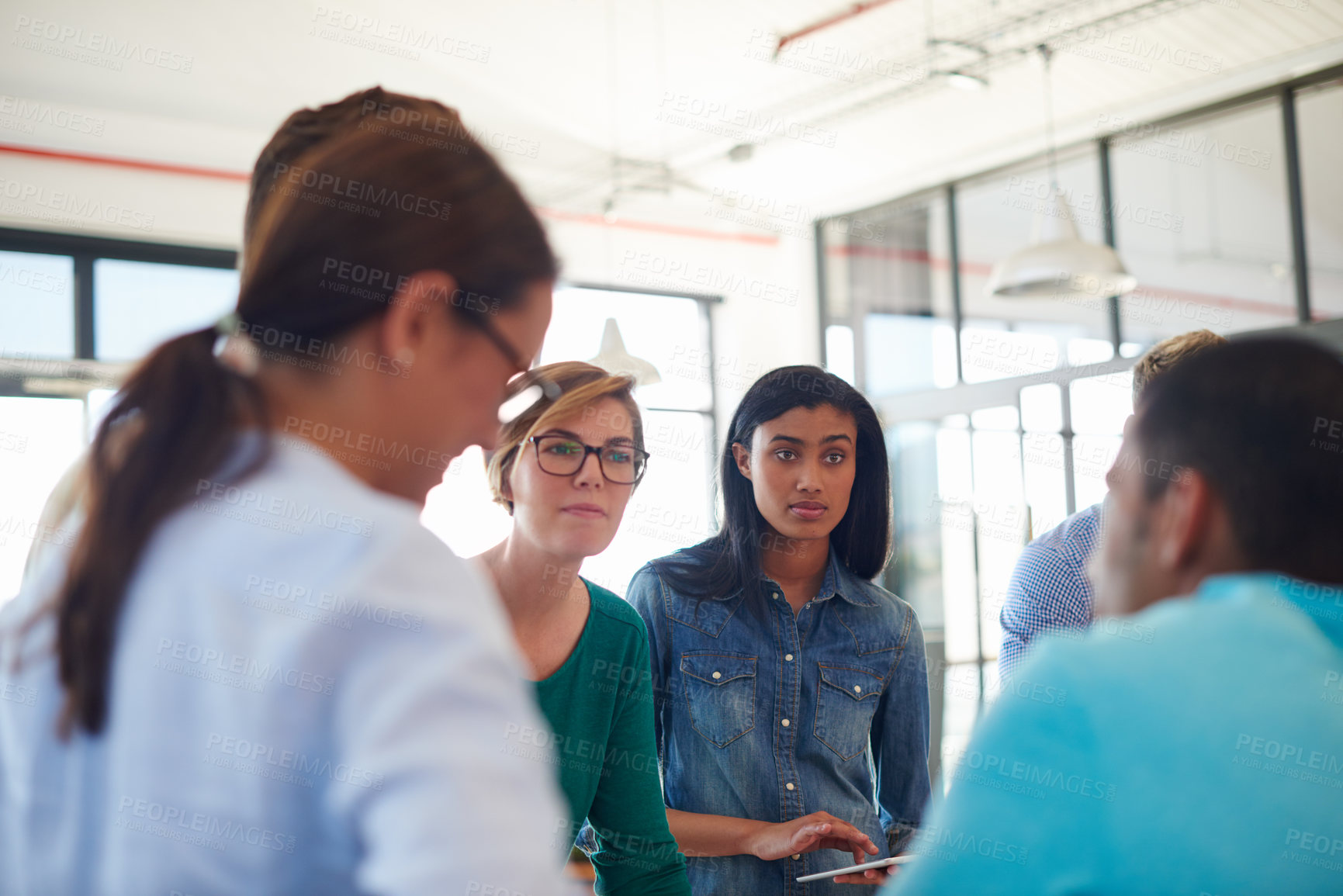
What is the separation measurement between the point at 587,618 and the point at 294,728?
120cm

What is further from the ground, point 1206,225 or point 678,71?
point 678,71

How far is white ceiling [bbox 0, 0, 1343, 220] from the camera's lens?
5.28 meters

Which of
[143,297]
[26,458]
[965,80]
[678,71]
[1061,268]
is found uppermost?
[678,71]

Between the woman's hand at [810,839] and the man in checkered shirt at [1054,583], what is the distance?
1.81 feet

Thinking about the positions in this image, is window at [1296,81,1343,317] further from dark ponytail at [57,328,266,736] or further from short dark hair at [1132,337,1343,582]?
dark ponytail at [57,328,266,736]

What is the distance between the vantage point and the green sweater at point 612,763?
162 centimetres

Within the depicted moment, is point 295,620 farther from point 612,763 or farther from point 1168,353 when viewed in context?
point 1168,353

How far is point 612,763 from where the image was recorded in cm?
167

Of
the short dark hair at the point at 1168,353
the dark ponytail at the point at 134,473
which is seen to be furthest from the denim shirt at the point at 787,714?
the dark ponytail at the point at 134,473

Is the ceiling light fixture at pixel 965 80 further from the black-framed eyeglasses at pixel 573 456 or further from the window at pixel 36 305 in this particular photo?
the window at pixel 36 305

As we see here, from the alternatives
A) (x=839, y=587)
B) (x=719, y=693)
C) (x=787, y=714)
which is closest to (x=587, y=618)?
(x=719, y=693)

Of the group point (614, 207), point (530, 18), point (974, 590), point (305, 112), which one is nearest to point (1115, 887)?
point (305, 112)

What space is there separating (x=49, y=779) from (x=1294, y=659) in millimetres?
833

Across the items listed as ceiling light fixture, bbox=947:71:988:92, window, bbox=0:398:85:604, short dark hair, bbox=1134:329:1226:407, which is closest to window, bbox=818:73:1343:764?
ceiling light fixture, bbox=947:71:988:92
